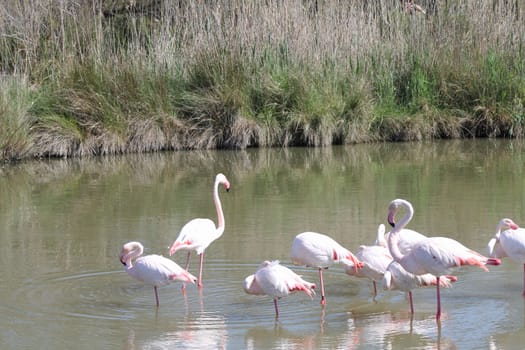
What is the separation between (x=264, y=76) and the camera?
44.9ft

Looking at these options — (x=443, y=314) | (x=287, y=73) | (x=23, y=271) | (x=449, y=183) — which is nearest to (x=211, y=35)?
(x=287, y=73)

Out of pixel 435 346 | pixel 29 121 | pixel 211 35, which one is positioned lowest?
pixel 435 346

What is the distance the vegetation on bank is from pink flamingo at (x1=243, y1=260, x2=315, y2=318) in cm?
740

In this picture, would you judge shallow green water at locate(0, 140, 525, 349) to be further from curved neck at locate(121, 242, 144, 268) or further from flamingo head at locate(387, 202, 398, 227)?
flamingo head at locate(387, 202, 398, 227)

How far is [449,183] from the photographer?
10391 mm

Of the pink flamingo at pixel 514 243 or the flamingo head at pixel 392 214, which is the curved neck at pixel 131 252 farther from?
the pink flamingo at pixel 514 243

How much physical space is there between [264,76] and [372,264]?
7.76 m

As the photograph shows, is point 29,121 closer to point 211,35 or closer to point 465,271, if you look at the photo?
point 211,35

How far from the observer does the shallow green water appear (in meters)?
5.51

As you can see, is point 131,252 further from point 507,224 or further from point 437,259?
point 507,224

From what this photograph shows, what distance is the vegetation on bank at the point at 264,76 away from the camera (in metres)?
13.2

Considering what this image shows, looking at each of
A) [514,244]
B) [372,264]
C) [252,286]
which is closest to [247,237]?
[372,264]

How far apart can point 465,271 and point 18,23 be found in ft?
30.7

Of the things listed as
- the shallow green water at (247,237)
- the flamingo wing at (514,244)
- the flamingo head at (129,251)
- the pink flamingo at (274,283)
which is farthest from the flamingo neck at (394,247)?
the flamingo head at (129,251)
